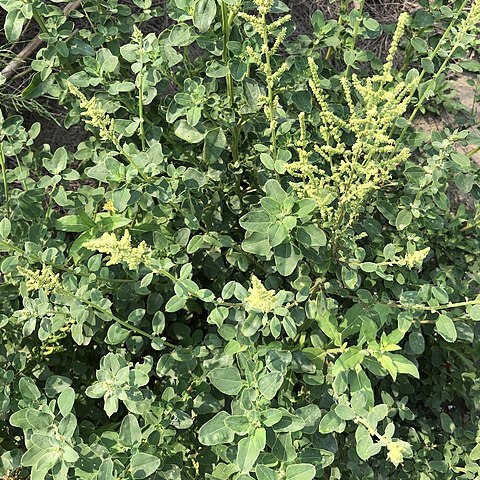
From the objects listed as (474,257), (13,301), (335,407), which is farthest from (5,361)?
(474,257)

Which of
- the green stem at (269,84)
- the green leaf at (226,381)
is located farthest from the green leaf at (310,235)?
the green leaf at (226,381)

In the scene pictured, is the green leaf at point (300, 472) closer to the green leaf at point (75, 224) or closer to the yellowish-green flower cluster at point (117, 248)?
the yellowish-green flower cluster at point (117, 248)

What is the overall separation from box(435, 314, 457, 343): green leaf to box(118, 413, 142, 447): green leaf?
119cm

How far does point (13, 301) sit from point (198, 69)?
A: 4.52ft

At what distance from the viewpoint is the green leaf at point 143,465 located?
1.83 meters

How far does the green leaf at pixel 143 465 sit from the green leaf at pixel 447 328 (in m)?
1.15

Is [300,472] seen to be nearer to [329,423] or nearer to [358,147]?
[329,423]

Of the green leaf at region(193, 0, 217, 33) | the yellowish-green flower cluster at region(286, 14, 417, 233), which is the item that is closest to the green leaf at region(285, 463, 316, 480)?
the yellowish-green flower cluster at region(286, 14, 417, 233)

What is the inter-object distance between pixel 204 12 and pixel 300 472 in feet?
5.14

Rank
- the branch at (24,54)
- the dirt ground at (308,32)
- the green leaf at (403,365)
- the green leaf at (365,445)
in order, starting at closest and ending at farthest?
the green leaf at (365,445) → the green leaf at (403,365) → the branch at (24,54) → the dirt ground at (308,32)

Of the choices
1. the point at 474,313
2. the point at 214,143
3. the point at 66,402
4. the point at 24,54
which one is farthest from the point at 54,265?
the point at 24,54

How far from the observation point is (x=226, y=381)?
186 cm

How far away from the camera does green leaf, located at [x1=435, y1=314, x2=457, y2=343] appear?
2.07m

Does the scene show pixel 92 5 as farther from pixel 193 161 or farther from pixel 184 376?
pixel 184 376
